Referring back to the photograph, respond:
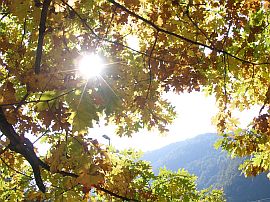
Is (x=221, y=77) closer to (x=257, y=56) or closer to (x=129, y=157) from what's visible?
(x=257, y=56)

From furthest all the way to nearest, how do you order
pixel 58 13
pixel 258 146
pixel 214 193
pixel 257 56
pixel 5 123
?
pixel 214 193 < pixel 258 146 < pixel 257 56 < pixel 58 13 < pixel 5 123

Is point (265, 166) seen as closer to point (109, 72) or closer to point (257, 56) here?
point (257, 56)

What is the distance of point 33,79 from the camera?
329 centimetres

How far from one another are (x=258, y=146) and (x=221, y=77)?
1586mm

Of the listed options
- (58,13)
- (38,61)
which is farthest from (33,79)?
(58,13)

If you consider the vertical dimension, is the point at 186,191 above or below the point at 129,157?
below

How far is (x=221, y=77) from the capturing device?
17.6 feet

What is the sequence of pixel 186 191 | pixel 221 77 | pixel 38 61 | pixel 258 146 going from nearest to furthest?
pixel 38 61 → pixel 221 77 → pixel 258 146 → pixel 186 191

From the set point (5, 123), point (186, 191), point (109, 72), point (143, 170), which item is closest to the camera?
point (109, 72)

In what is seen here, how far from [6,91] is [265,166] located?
507 cm

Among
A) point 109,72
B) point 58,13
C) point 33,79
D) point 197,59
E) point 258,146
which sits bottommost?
point 109,72

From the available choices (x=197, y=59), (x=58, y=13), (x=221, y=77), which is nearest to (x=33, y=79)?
(x=58, y=13)

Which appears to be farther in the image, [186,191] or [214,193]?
[214,193]

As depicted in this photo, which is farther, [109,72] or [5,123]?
[5,123]
